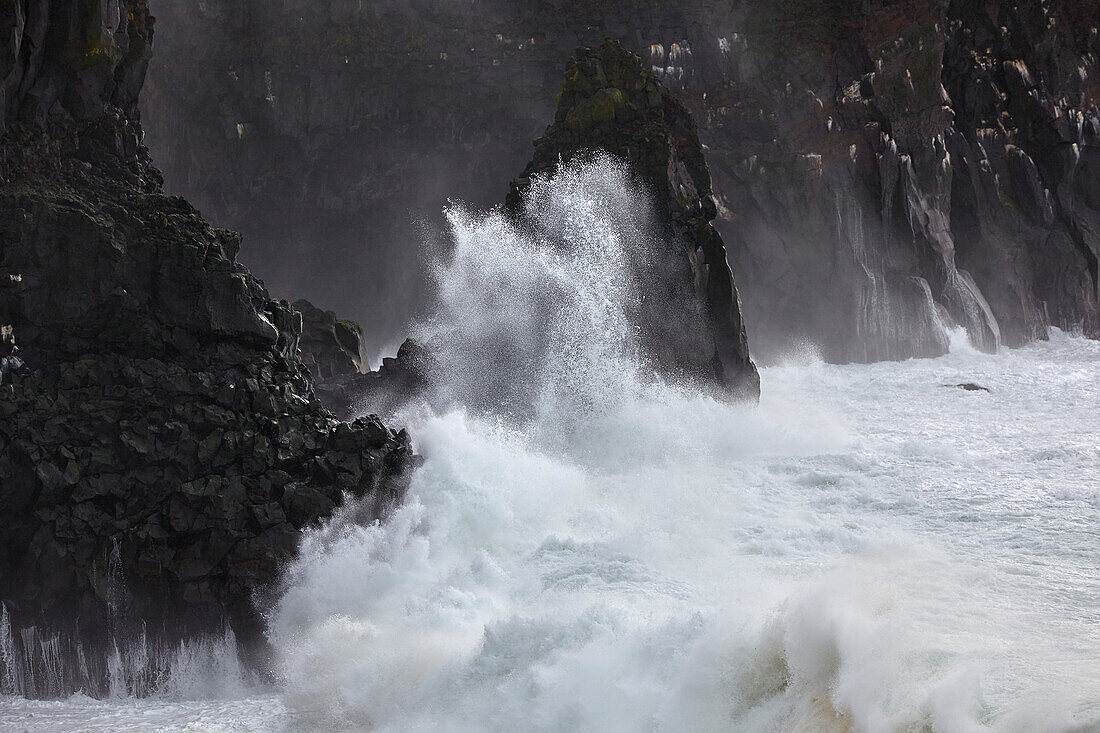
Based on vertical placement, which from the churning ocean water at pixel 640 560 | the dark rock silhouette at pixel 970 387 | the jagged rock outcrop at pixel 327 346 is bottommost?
the churning ocean water at pixel 640 560

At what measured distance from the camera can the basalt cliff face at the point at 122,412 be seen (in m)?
11.9

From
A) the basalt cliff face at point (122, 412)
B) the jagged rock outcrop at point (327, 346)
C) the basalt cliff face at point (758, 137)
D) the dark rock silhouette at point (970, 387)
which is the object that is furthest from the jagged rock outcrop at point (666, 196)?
the basalt cliff face at point (758, 137)

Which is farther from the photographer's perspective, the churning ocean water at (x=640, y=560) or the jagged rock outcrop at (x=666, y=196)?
the jagged rock outcrop at (x=666, y=196)

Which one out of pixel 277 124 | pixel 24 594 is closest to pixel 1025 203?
pixel 277 124

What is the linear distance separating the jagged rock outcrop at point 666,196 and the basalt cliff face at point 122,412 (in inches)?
347

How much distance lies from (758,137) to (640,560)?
24.7 m

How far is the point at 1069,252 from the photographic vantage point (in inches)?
1379

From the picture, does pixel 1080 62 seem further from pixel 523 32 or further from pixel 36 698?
pixel 36 698

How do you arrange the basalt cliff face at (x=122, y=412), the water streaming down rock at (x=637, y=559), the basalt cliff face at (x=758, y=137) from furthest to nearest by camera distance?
1. the basalt cliff face at (x=758, y=137)
2. the basalt cliff face at (x=122, y=412)
3. the water streaming down rock at (x=637, y=559)

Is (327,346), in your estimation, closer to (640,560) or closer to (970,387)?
(640,560)

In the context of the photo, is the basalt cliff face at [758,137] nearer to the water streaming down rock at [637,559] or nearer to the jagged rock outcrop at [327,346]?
the water streaming down rock at [637,559]

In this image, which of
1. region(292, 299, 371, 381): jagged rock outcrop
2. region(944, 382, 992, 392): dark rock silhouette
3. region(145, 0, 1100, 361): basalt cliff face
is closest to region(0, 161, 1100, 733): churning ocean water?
region(944, 382, 992, 392): dark rock silhouette

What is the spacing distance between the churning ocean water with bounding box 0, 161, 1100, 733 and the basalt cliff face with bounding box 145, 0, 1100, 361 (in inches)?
455

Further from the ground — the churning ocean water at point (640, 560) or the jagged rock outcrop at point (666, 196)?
the jagged rock outcrop at point (666, 196)
